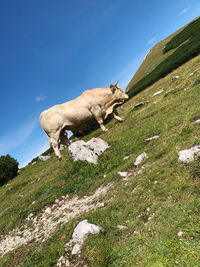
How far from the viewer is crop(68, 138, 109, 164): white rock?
848 cm

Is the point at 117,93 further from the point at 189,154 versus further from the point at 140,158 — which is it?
the point at 189,154

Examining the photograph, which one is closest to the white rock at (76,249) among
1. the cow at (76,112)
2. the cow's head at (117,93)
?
the cow at (76,112)

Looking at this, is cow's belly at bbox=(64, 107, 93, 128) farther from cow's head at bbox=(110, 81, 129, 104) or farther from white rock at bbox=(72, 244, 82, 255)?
white rock at bbox=(72, 244, 82, 255)

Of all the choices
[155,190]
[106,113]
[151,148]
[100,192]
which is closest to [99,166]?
[100,192]

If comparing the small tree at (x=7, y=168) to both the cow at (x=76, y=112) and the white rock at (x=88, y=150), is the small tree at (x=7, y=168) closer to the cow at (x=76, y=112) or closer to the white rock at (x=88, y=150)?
the cow at (x=76, y=112)

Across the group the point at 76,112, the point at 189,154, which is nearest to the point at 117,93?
the point at 76,112

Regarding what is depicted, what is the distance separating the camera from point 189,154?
14.6 feet

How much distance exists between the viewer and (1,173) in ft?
83.1

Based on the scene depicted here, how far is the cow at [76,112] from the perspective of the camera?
11.4 m

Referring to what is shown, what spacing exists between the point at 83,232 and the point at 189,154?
3.12 metres

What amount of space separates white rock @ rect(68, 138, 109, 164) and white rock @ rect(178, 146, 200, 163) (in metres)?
4.37

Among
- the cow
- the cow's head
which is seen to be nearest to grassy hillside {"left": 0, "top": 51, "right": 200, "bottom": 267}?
the cow

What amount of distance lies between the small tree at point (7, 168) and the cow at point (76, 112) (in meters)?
16.9

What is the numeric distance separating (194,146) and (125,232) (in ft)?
9.20
